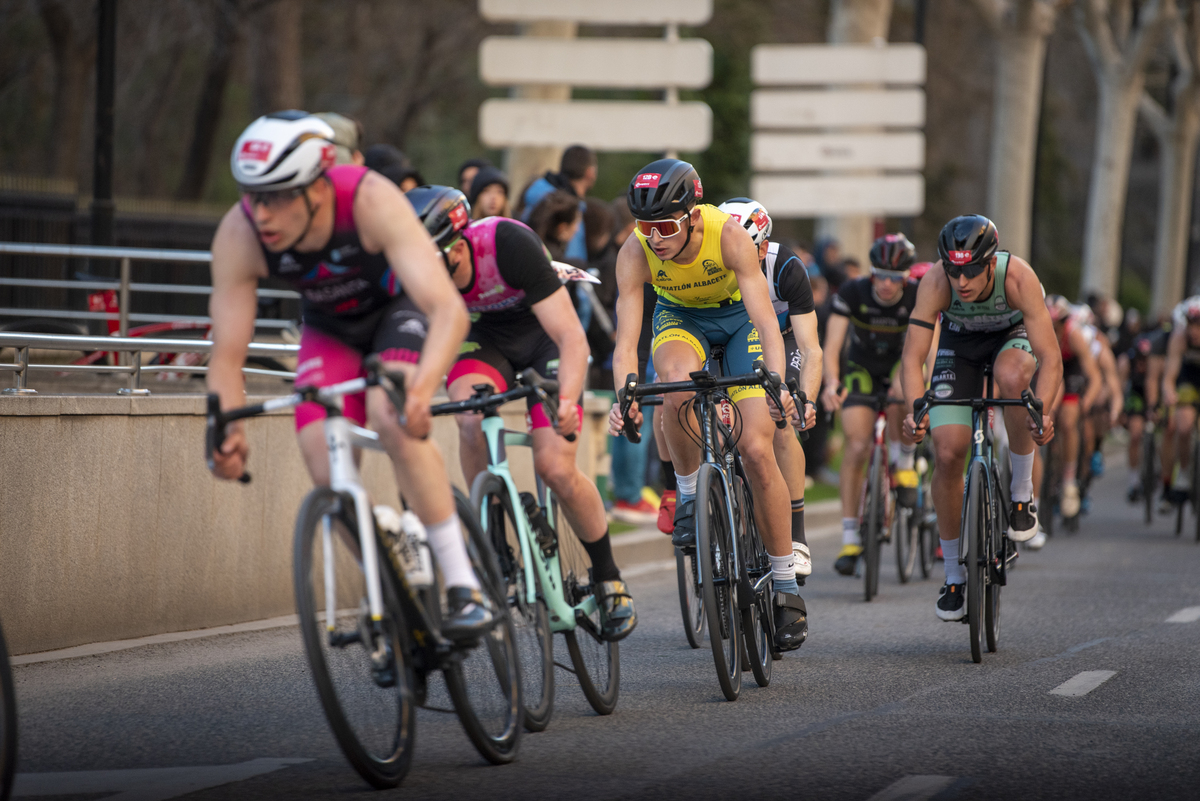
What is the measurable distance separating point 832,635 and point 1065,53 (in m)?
46.3

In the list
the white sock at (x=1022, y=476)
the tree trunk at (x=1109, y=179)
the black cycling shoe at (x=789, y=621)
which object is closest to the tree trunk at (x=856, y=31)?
the white sock at (x=1022, y=476)

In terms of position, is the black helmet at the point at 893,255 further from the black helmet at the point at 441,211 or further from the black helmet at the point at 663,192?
the black helmet at the point at 441,211

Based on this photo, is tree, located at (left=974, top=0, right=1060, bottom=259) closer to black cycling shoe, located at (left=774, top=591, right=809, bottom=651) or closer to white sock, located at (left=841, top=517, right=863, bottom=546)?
white sock, located at (left=841, top=517, right=863, bottom=546)

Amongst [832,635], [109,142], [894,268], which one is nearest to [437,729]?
[832,635]

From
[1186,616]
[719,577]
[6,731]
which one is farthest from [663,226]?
[1186,616]

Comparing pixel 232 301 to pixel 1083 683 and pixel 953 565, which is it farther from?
pixel 953 565

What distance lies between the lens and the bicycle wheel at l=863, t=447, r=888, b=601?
1073cm

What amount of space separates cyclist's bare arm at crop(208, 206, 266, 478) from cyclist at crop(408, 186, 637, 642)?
890mm

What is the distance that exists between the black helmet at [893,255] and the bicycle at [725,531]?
396 cm

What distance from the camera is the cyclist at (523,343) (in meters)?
6.24

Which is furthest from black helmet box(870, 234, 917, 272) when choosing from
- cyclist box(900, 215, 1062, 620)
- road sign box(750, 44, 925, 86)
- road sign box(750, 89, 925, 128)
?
road sign box(750, 44, 925, 86)

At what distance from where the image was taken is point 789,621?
7.72 meters

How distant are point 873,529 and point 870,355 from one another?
1.36 meters

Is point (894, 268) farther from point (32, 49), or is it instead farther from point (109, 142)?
point (32, 49)
